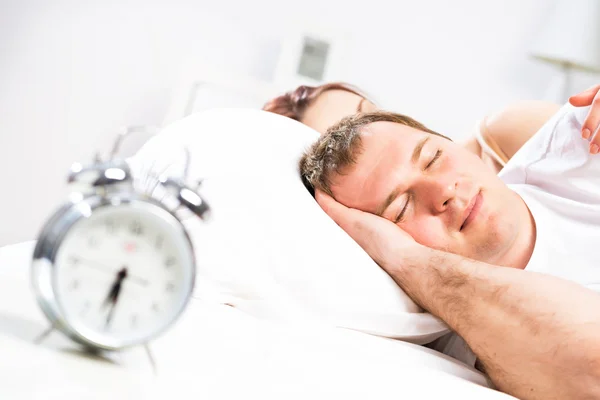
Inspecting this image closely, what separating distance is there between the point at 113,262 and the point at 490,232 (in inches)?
35.0

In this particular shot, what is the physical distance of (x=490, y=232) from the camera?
4.49 feet

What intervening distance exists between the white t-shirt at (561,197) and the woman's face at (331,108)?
495mm

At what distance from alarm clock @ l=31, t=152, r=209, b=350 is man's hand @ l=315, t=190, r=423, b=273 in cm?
62

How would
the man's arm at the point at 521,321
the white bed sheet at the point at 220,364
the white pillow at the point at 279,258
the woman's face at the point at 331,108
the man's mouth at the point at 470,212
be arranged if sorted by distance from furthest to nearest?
the woman's face at the point at 331,108 → the man's mouth at the point at 470,212 → the white pillow at the point at 279,258 → the man's arm at the point at 521,321 → the white bed sheet at the point at 220,364

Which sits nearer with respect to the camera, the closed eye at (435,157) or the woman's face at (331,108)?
the closed eye at (435,157)

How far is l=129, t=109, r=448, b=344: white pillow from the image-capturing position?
113cm

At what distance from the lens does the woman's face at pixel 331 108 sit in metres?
2.02

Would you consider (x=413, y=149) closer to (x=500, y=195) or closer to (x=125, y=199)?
(x=500, y=195)

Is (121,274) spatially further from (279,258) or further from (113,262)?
(279,258)

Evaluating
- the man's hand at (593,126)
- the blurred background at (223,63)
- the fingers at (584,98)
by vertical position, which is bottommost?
the blurred background at (223,63)

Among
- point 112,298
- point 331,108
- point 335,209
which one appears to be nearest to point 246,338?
point 112,298

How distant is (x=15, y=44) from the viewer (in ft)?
9.77

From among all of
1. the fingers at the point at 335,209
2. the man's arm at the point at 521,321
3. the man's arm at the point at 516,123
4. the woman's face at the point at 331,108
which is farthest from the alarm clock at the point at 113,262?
the man's arm at the point at 516,123

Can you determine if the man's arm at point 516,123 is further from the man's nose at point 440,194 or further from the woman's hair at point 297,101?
the man's nose at point 440,194
